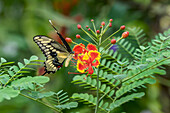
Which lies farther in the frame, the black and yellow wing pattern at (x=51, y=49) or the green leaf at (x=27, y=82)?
the black and yellow wing pattern at (x=51, y=49)

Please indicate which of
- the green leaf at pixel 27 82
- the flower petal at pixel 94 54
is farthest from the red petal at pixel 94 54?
the green leaf at pixel 27 82

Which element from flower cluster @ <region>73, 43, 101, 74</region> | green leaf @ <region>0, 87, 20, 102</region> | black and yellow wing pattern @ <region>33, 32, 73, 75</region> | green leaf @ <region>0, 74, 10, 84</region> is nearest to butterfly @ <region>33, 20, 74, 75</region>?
black and yellow wing pattern @ <region>33, 32, 73, 75</region>

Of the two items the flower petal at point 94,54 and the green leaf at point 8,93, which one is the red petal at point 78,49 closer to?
Result: the flower petal at point 94,54

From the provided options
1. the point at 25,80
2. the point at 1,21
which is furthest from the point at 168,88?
the point at 1,21

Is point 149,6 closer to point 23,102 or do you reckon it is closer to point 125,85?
point 23,102

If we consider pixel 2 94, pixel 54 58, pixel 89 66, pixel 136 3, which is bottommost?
pixel 2 94

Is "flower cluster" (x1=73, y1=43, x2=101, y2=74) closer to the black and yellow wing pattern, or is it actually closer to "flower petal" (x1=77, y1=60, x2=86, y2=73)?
"flower petal" (x1=77, y1=60, x2=86, y2=73)
